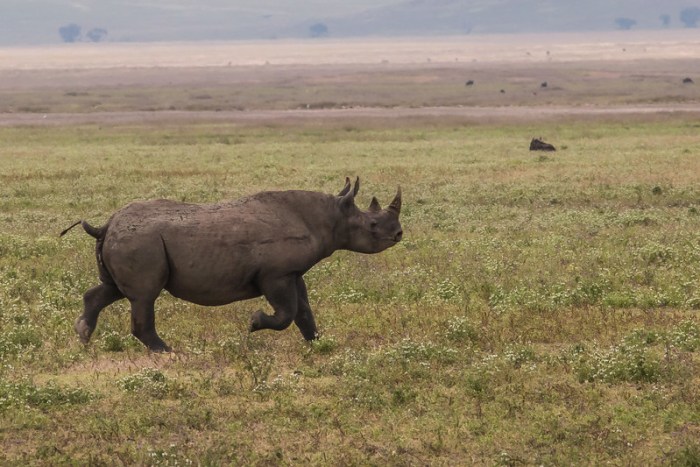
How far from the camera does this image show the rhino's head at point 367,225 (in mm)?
14532

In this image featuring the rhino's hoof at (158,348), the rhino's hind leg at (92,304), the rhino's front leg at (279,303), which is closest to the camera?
the rhino's front leg at (279,303)

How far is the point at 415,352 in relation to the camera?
1327cm

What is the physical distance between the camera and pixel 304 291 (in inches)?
566

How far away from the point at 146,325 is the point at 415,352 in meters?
3.10

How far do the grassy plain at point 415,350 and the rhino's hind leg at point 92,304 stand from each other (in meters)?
0.22

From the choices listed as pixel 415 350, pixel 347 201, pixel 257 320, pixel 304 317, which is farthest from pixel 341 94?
pixel 415 350

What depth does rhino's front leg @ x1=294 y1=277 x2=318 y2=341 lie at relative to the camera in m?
14.2

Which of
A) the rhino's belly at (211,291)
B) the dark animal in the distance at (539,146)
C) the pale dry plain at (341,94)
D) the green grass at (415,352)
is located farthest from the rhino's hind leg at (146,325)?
the pale dry plain at (341,94)

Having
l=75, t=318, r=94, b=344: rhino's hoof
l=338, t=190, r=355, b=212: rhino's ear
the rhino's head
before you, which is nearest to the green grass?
l=75, t=318, r=94, b=344: rhino's hoof

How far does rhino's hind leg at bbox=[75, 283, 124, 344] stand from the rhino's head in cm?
285

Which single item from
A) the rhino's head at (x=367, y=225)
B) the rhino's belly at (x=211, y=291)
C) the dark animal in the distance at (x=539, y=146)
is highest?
the rhino's head at (x=367, y=225)

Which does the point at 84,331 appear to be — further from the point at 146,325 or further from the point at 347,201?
the point at 347,201

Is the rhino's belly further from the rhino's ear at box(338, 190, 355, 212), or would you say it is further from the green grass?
the rhino's ear at box(338, 190, 355, 212)

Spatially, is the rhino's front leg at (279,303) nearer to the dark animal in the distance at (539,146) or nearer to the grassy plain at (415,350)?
the grassy plain at (415,350)
